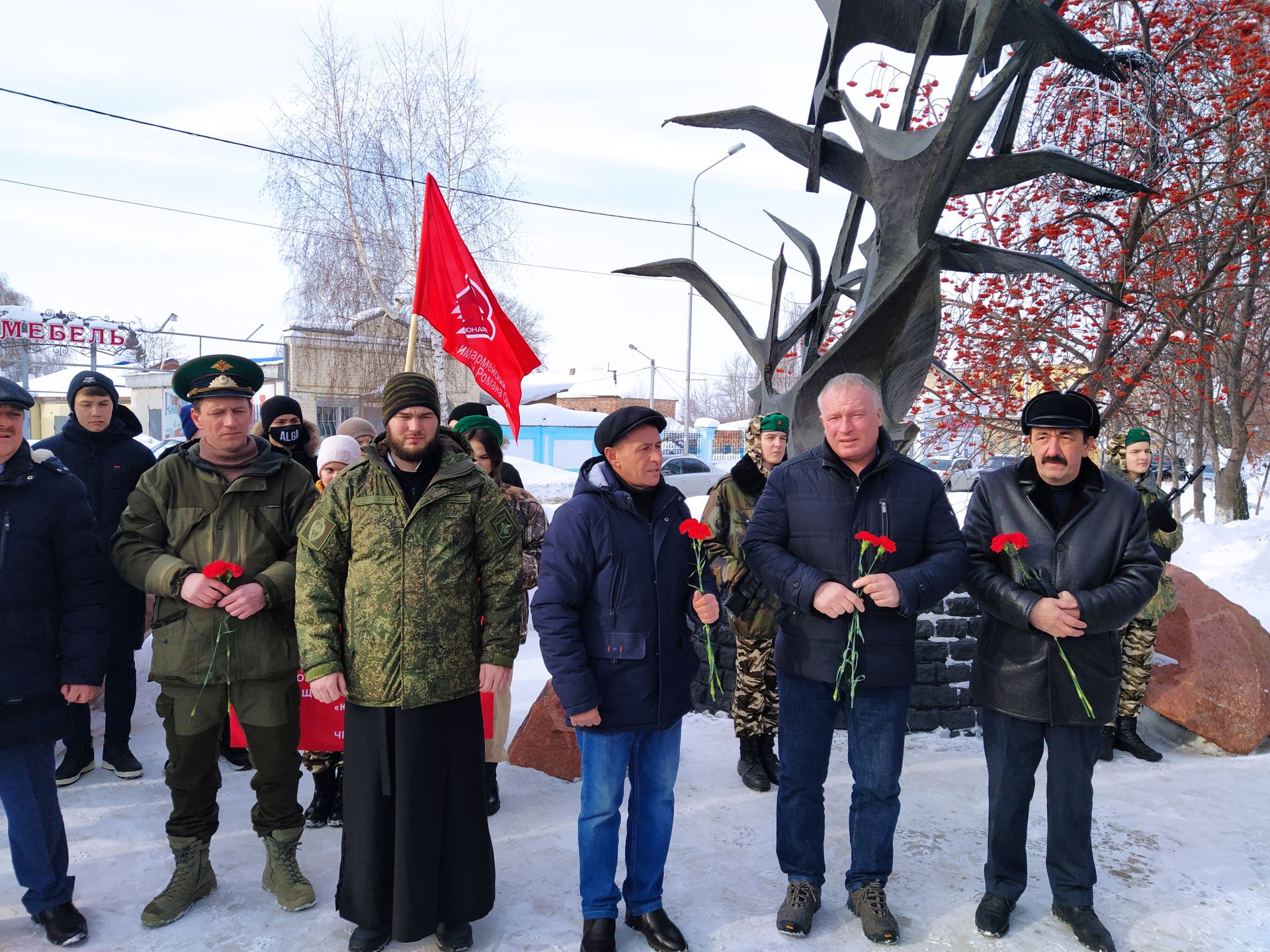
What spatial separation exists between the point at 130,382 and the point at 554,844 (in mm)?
24789

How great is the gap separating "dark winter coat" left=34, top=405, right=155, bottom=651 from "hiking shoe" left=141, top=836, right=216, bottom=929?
154 centimetres

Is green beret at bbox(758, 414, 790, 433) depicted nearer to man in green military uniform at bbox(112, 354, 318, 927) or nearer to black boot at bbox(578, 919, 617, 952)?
man in green military uniform at bbox(112, 354, 318, 927)

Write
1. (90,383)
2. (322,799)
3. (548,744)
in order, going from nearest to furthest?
(322,799), (90,383), (548,744)

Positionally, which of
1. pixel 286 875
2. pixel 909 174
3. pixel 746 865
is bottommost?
pixel 746 865

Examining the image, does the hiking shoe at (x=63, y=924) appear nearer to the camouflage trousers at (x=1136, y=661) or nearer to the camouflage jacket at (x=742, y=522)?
the camouflage jacket at (x=742, y=522)

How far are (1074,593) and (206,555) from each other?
9.82 ft

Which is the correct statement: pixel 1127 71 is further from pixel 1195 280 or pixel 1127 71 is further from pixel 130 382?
pixel 130 382

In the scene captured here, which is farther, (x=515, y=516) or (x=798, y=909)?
(x=515, y=516)

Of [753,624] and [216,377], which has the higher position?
[216,377]

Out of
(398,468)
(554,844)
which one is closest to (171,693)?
(398,468)

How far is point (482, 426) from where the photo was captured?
4.17 metres

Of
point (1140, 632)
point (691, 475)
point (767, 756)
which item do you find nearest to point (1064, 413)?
point (767, 756)

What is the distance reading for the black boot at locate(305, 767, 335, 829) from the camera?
12.2 ft

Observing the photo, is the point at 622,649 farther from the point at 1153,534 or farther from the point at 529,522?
the point at 1153,534
